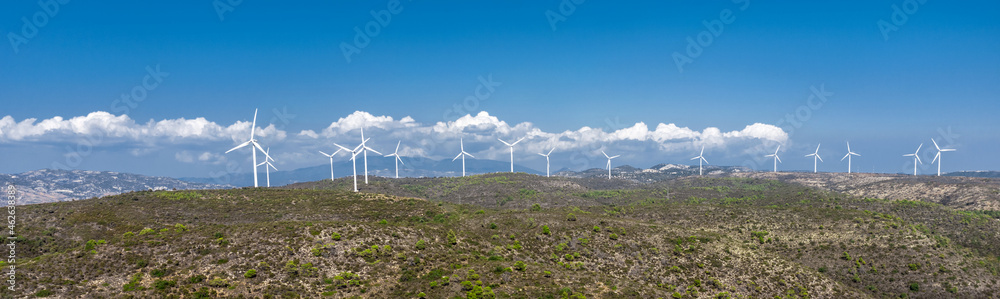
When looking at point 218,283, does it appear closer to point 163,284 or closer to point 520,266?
point 163,284

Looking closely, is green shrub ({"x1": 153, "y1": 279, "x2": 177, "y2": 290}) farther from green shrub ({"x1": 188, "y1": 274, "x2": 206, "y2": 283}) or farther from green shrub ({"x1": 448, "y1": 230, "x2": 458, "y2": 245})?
green shrub ({"x1": 448, "y1": 230, "x2": 458, "y2": 245})

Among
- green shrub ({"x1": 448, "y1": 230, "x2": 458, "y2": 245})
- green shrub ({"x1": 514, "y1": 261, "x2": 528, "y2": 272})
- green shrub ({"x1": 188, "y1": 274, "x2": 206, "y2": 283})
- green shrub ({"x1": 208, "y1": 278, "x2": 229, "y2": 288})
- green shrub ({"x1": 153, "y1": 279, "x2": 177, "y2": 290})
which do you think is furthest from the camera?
green shrub ({"x1": 448, "y1": 230, "x2": 458, "y2": 245})

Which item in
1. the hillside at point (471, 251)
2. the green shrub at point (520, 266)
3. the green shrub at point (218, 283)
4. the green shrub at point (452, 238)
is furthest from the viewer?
the green shrub at point (452, 238)

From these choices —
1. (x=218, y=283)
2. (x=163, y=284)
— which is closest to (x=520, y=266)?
(x=218, y=283)

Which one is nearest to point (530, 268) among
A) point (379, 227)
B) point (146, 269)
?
point (379, 227)

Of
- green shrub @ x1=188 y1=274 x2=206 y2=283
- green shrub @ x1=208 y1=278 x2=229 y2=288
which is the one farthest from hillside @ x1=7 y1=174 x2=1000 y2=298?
green shrub @ x1=188 y1=274 x2=206 y2=283

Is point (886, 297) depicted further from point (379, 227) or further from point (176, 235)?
point (176, 235)

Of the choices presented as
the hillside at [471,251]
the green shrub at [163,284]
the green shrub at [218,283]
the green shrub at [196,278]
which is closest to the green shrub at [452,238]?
the hillside at [471,251]

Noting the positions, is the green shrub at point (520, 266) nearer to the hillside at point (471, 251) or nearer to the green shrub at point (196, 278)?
the hillside at point (471, 251)
